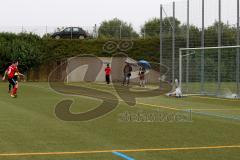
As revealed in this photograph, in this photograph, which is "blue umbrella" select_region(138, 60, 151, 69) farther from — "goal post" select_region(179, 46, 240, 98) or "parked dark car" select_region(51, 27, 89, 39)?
"parked dark car" select_region(51, 27, 89, 39)

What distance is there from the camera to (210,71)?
110 ft

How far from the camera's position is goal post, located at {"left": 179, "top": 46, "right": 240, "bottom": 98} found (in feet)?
102

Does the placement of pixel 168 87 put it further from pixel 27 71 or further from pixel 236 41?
pixel 27 71

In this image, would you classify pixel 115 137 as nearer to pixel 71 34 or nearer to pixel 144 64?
pixel 144 64

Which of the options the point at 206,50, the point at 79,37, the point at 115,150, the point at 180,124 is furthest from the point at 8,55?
the point at 115,150

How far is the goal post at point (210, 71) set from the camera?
3119 centimetres

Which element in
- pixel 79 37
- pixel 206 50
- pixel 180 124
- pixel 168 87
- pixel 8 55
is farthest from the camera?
pixel 79 37

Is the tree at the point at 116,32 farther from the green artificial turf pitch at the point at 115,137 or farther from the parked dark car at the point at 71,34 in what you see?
the green artificial turf pitch at the point at 115,137

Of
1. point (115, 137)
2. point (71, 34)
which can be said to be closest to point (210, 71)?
point (115, 137)

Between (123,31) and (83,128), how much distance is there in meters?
53.2

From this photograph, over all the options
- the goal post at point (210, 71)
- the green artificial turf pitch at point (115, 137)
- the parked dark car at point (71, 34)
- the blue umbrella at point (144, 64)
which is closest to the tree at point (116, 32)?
the parked dark car at point (71, 34)

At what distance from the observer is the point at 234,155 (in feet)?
34.4

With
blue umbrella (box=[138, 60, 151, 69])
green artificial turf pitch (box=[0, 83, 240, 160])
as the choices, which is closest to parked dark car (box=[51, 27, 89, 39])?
blue umbrella (box=[138, 60, 151, 69])

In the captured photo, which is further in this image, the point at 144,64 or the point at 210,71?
the point at 144,64
